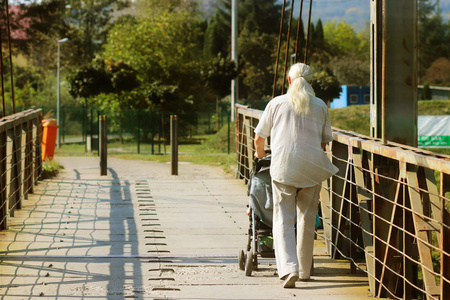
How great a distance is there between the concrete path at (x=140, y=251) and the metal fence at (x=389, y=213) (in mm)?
233

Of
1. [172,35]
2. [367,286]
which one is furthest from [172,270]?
[172,35]

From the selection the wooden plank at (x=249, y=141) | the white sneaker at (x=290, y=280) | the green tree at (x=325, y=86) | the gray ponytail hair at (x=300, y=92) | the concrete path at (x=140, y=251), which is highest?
the green tree at (x=325, y=86)

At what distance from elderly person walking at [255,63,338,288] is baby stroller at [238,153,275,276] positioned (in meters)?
0.23

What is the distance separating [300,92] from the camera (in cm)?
555

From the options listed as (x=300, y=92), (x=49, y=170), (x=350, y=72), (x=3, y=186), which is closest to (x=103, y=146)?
(x=49, y=170)

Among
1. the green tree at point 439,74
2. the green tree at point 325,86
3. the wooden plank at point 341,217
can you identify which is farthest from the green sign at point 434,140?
the green tree at point 439,74

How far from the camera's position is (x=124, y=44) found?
40062 millimetres

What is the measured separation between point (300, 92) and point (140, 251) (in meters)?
2.29

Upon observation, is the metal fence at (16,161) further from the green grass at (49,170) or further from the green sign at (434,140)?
the green sign at (434,140)

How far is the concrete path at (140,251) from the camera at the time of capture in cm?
549

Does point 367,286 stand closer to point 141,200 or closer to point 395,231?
point 395,231

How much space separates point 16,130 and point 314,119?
5146 mm

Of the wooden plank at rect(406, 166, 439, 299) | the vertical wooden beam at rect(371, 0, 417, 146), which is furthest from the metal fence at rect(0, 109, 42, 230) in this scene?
the wooden plank at rect(406, 166, 439, 299)

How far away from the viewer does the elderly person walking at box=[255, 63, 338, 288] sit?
552 cm
